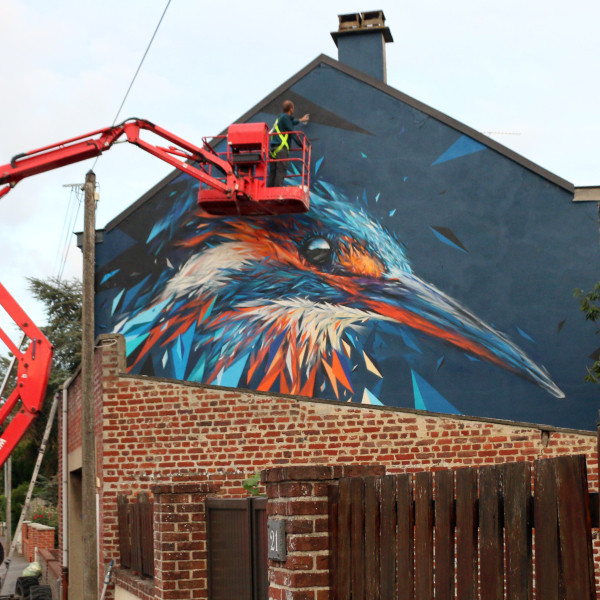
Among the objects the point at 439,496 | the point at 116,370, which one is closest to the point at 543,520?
the point at 439,496

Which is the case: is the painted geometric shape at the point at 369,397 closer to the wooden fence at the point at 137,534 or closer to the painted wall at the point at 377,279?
the painted wall at the point at 377,279

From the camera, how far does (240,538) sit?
858cm

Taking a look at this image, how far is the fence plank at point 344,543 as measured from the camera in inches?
246

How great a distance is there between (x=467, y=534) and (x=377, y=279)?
44.9 feet

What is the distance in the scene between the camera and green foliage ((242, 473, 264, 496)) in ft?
43.7

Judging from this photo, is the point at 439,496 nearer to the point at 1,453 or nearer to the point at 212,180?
the point at 1,453

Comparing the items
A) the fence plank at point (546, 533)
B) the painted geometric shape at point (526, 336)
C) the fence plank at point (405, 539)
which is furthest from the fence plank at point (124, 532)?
the fence plank at point (546, 533)

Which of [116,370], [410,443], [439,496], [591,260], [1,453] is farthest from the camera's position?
[591,260]

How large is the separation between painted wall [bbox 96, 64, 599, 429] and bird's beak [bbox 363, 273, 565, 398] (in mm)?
25

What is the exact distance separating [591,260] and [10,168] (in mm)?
10716

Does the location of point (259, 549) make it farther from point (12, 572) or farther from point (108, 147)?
point (12, 572)

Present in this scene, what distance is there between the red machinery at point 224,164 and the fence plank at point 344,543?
12.3m

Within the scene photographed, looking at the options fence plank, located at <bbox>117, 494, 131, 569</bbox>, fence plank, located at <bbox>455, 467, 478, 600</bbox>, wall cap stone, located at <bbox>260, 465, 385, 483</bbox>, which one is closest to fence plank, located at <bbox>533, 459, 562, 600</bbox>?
fence plank, located at <bbox>455, 467, 478, 600</bbox>

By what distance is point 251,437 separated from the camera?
13.7 metres
